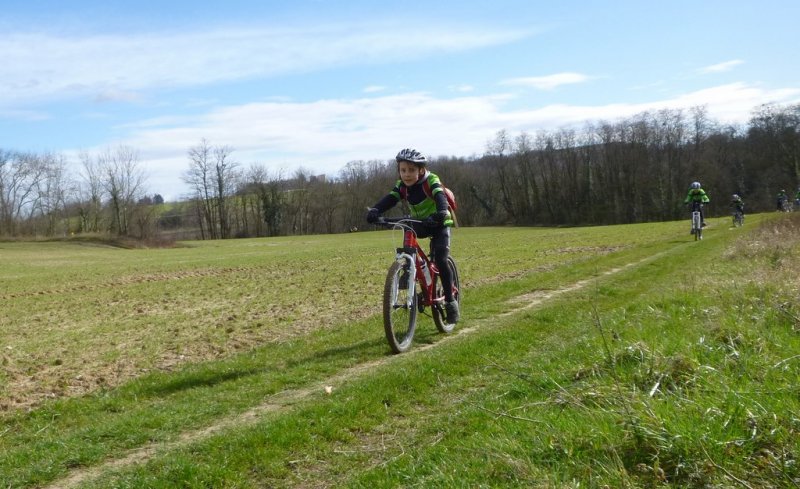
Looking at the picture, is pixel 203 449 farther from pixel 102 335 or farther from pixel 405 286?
pixel 102 335

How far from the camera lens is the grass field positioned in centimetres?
333

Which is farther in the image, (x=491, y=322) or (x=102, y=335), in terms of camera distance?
(x=102, y=335)

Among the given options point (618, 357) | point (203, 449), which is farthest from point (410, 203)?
point (203, 449)

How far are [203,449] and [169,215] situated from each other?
433 feet

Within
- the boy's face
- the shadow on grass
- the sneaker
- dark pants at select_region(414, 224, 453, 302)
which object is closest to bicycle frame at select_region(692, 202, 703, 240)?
the sneaker

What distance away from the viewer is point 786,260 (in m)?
11.5

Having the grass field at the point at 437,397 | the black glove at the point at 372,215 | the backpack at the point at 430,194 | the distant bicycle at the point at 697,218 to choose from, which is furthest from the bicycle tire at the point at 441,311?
the distant bicycle at the point at 697,218

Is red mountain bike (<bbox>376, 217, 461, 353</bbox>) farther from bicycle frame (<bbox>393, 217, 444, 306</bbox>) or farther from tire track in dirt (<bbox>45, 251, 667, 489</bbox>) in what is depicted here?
tire track in dirt (<bbox>45, 251, 667, 489</bbox>)

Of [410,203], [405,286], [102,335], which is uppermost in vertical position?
[410,203]

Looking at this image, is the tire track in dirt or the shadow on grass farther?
the shadow on grass

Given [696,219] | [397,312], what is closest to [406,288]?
[397,312]

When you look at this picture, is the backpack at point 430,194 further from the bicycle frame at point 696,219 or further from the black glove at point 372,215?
the bicycle frame at point 696,219

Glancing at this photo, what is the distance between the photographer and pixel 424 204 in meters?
8.64

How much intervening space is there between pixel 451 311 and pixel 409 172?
228 centimetres
